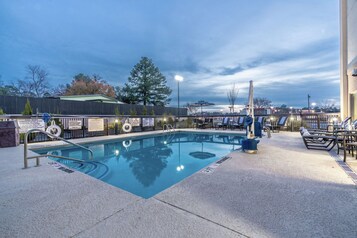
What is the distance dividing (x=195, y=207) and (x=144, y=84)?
20.0 metres

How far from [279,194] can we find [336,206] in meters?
0.47

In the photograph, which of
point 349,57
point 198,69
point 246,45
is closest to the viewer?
point 349,57

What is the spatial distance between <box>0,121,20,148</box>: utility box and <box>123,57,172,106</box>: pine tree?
15.7 m

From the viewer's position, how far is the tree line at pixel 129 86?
19969 millimetres

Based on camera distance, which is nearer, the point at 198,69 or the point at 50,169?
the point at 50,169

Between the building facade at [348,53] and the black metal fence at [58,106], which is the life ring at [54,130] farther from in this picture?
the building facade at [348,53]

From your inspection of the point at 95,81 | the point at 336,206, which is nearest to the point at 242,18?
the point at 336,206

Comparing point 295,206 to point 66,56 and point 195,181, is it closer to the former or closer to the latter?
point 195,181

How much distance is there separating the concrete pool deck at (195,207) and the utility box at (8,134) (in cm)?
393

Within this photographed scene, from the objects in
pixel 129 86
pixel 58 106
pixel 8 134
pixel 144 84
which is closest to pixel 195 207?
pixel 8 134

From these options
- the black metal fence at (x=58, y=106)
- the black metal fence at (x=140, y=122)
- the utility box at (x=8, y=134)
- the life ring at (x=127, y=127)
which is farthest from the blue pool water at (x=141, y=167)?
the black metal fence at (x=58, y=106)

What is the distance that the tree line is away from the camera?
19969mm

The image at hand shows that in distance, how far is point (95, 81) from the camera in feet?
74.6

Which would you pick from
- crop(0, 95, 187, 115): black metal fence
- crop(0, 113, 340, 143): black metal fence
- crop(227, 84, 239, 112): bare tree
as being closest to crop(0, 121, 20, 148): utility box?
crop(0, 113, 340, 143): black metal fence
